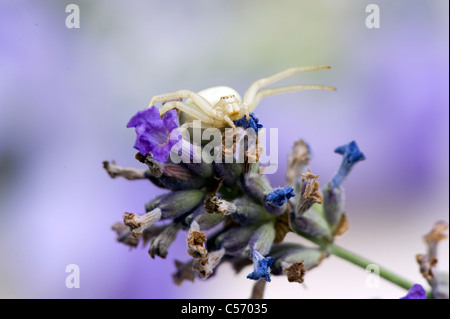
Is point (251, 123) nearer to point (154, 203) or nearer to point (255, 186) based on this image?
point (255, 186)

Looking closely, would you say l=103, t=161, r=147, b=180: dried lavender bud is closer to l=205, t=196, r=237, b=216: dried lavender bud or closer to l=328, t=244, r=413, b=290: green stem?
l=205, t=196, r=237, b=216: dried lavender bud

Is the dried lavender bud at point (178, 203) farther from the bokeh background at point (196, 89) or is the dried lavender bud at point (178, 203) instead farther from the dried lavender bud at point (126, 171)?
the bokeh background at point (196, 89)

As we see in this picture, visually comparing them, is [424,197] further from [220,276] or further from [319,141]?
[220,276]

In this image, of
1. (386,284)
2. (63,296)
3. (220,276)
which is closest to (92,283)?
(63,296)

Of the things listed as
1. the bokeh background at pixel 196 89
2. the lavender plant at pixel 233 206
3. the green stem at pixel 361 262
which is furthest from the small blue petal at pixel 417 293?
the bokeh background at pixel 196 89
